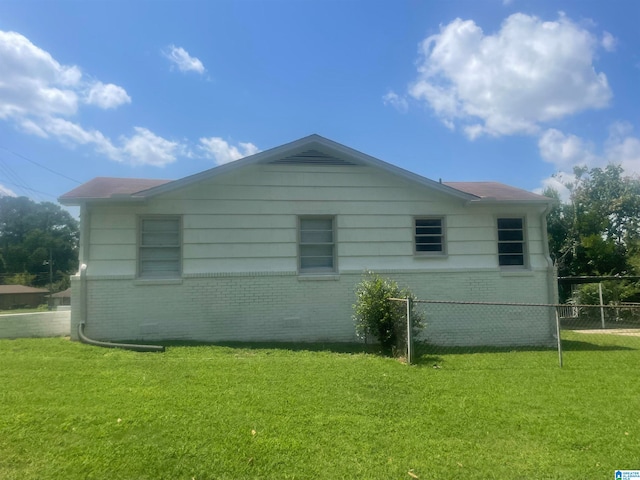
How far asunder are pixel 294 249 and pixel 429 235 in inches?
135

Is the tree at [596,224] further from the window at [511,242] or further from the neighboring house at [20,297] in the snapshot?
the neighboring house at [20,297]

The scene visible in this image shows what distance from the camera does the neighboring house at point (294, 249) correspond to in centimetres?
1038

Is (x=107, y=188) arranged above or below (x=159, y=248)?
above

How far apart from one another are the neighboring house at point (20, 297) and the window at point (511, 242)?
5769 cm

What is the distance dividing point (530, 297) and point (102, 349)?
9889mm

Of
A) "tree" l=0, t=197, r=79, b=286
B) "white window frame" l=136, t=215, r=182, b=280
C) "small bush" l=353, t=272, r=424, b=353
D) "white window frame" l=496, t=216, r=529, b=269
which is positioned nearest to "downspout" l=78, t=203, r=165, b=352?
"white window frame" l=136, t=215, r=182, b=280

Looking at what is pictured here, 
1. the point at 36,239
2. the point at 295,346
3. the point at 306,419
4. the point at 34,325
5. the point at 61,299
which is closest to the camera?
the point at 306,419

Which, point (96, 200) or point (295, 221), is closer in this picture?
point (96, 200)

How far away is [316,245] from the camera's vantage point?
11305 millimetres

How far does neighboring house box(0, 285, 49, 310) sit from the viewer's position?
175 feet

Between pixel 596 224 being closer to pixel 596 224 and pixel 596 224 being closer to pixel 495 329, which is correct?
pixel 596 224

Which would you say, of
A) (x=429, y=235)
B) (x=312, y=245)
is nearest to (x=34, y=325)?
(x=312, y=245)

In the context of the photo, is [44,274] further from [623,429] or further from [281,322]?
[623,429]

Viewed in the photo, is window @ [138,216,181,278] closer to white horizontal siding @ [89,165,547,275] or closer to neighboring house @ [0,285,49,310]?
white horizontal siding @ [89,165,547,275]
